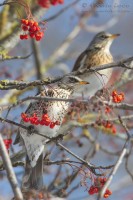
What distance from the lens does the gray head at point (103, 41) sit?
16.3 ft

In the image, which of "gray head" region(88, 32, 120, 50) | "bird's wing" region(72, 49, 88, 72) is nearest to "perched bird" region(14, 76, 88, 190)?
"bird's wing" region(72, 49, 88, 72)

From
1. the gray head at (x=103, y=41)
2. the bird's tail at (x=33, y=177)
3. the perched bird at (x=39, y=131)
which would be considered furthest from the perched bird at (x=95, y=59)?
the bird's tail at (x=33, y=177)

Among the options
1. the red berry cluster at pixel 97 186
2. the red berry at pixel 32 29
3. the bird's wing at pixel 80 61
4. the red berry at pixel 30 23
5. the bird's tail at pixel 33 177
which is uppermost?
the red berry at pixel 30 23

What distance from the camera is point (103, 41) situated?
5.07 m

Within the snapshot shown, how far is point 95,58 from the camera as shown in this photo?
4.78m

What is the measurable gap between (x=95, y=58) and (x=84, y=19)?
378 millimetres

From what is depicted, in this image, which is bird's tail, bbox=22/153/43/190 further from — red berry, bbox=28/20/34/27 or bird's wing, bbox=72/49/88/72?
bird's wing, bbox=72/49/88/72

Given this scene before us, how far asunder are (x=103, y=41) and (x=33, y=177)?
2.29 m

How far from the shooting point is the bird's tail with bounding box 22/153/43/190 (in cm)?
304

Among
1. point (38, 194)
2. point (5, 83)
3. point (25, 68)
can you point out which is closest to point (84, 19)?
point (25, 68)

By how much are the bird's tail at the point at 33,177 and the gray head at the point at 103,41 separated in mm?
1975

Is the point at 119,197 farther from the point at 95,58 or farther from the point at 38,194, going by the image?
the point at 38,194

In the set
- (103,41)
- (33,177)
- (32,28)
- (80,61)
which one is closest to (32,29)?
(32,28)

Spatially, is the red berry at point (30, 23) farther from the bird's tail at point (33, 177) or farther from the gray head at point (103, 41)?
the gray head at point (103, 41)
